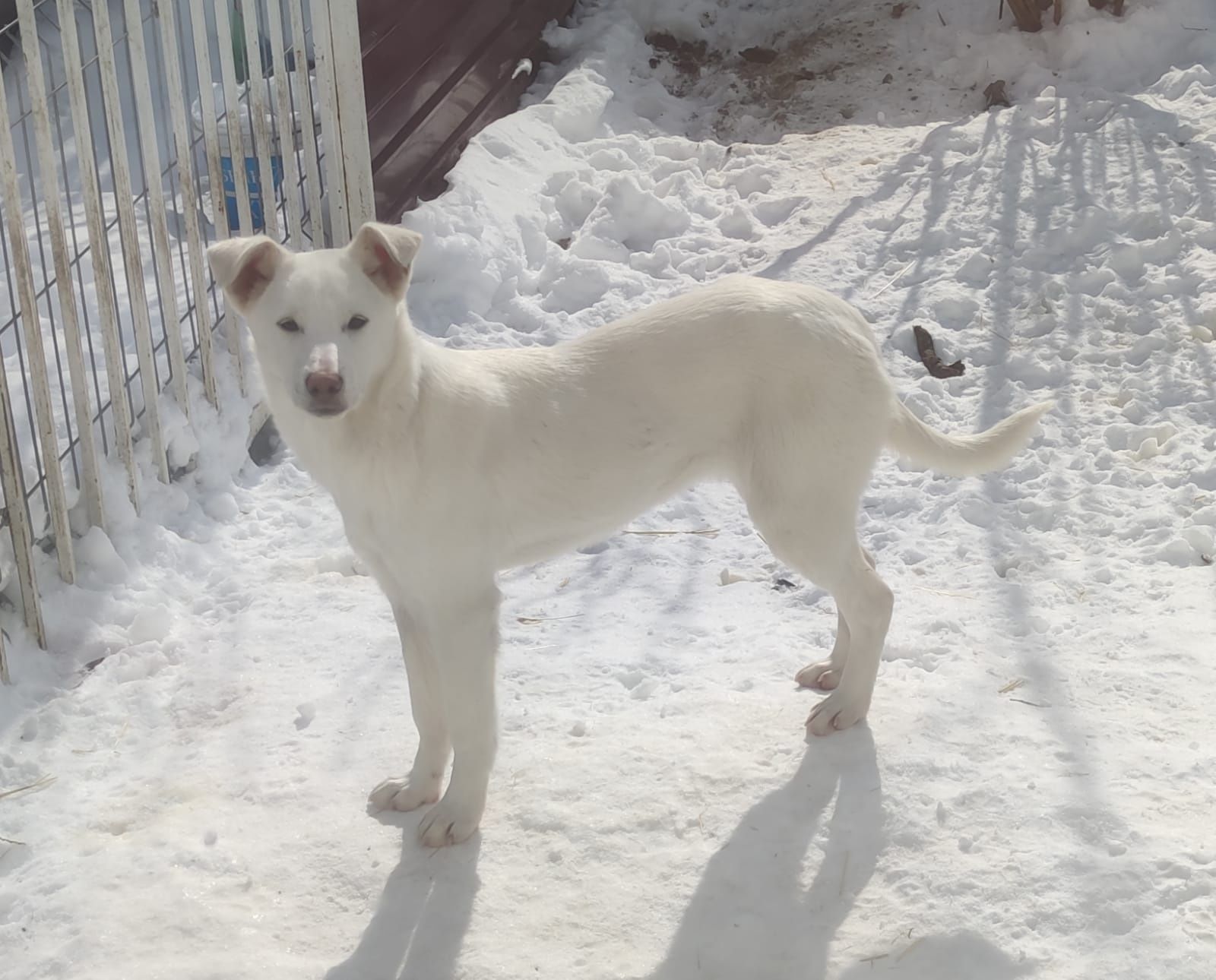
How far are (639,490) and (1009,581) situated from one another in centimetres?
160

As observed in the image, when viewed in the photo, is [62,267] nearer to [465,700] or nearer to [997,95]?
[465,700]

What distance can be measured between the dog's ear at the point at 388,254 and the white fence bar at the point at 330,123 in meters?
2.75

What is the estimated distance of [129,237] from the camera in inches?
176

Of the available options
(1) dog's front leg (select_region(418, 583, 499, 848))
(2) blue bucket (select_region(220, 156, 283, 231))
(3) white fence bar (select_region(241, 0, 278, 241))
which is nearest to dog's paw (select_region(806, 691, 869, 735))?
(1) dog's front leg (select_region(418, 583, 499, 848))

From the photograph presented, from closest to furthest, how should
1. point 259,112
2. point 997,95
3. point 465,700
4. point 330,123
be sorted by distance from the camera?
point 465,700, point 259,112, point 330,123, point 997,95

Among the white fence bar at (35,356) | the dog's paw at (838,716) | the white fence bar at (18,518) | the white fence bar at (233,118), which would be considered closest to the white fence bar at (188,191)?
the white fence bar at (233,118)

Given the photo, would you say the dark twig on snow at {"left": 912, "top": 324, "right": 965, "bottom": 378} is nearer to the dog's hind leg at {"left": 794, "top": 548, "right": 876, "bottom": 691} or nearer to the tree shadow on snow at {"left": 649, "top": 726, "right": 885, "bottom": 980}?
the dog's hind leg at {"left": 794, "top": 548, "right": 876, "bottom": 691}

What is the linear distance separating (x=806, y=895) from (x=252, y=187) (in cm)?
393

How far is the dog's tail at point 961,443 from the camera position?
358 centimetres

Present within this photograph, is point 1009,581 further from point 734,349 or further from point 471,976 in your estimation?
point 471,976

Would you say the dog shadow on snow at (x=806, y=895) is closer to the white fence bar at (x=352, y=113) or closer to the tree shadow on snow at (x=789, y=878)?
the tree shadow on snow at (x=789, y=878)

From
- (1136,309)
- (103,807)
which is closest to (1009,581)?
(1136,309)

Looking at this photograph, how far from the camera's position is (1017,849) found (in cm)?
316

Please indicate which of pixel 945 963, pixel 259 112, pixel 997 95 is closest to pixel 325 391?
pixel 945 963
